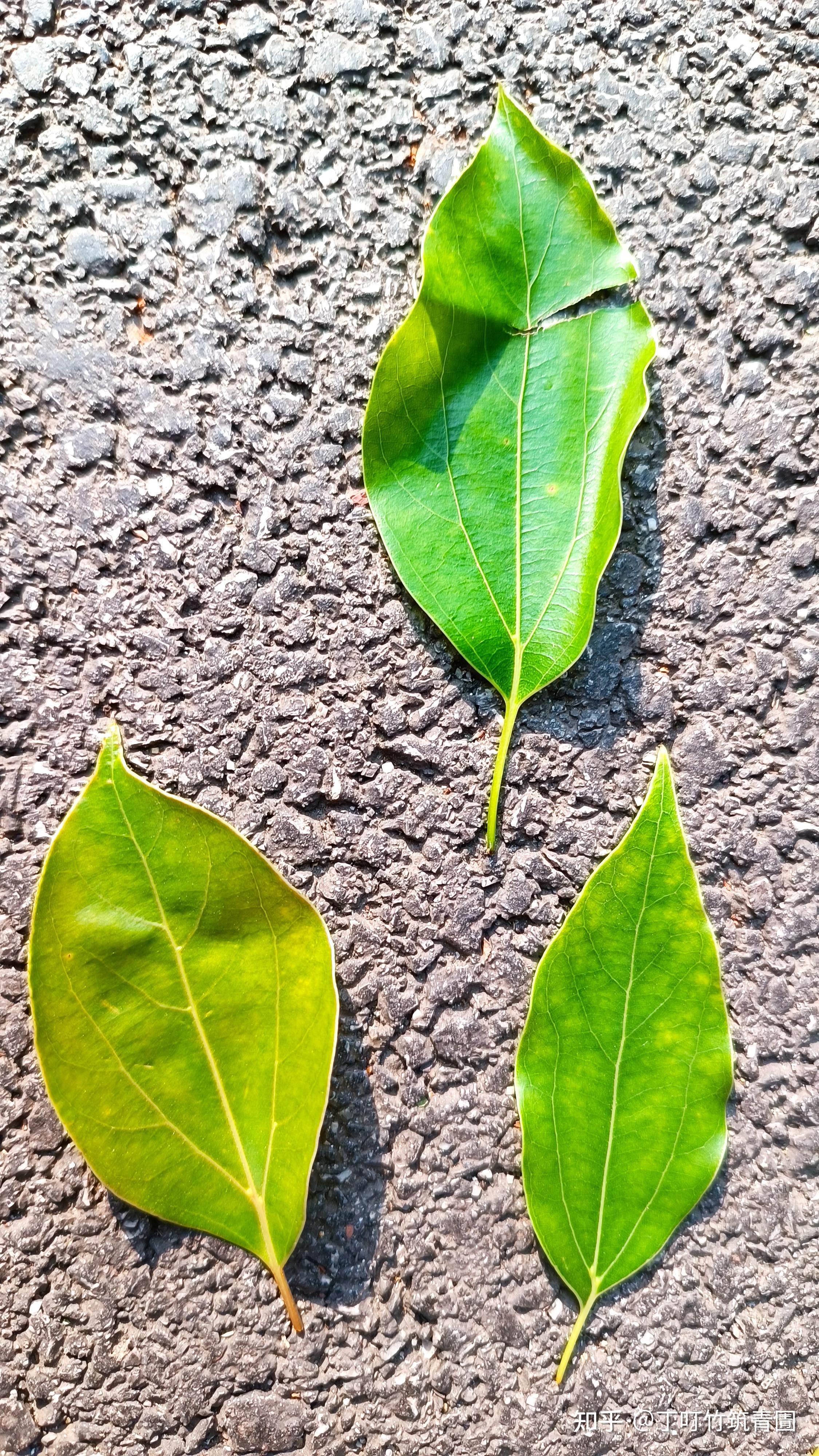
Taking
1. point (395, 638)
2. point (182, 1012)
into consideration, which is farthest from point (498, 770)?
point (182, 1012)

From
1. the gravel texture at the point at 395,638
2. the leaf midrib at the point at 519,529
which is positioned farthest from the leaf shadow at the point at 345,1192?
the leaf midrib at the point at 519,529

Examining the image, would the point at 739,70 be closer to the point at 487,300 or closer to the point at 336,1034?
the point at 487,300

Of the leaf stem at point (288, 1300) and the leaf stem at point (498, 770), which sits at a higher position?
the leaf stem at point (498, 770)

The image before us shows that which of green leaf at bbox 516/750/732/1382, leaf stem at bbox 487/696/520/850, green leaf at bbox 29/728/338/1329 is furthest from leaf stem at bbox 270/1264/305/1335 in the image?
leaf stem at bbox 487/696/520/850

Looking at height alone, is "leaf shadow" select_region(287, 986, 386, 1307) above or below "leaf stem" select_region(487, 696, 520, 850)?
below

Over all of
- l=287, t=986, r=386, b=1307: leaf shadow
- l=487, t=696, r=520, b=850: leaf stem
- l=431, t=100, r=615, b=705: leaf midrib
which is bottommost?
l=287, t=986, r=386, b=1307: leaf shadow

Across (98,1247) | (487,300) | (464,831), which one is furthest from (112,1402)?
(487,300)

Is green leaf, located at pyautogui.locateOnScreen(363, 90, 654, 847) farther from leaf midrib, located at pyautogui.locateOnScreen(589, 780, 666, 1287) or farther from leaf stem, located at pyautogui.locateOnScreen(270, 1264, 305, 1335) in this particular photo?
leaf stem, located at pyautogui.locateOnScreen(270, 1264, 305, 1335)

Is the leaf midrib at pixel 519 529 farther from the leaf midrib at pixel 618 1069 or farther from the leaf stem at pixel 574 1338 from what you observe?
the leaf stem at pixel 574 1338
